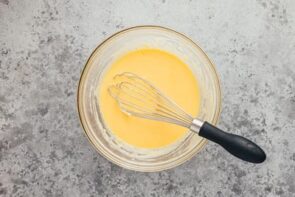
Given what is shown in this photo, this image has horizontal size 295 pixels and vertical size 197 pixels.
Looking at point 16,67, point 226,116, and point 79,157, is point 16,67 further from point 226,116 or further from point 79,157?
point 226,116

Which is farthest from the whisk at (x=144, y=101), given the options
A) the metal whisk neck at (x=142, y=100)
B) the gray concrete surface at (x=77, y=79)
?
the gray concrete surface at (x=77, y=79)

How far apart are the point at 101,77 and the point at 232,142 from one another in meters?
0.26

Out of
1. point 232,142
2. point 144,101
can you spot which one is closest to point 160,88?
point 144,101

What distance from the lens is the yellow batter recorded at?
966mm

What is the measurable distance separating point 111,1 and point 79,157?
1.00ft

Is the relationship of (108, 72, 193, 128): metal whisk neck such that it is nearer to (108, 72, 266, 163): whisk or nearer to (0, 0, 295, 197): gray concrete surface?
(108, 72, 266, 163): whisk

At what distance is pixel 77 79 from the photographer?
1.05 metres

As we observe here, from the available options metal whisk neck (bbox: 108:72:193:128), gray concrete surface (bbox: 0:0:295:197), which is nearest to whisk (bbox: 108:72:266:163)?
metal whisk neck (bbox: 108:72:193:128)

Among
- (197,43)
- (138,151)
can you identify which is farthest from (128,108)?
(197,43)

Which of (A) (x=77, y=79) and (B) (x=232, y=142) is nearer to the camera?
(B) (x=232, y=142)

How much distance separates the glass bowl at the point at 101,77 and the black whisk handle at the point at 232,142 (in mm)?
90

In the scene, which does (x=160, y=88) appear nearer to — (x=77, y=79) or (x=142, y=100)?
(x=142, y=100)

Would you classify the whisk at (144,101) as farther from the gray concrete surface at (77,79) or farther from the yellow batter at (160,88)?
the gray concrete surface at (77,79)

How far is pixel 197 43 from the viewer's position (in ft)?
3.45
